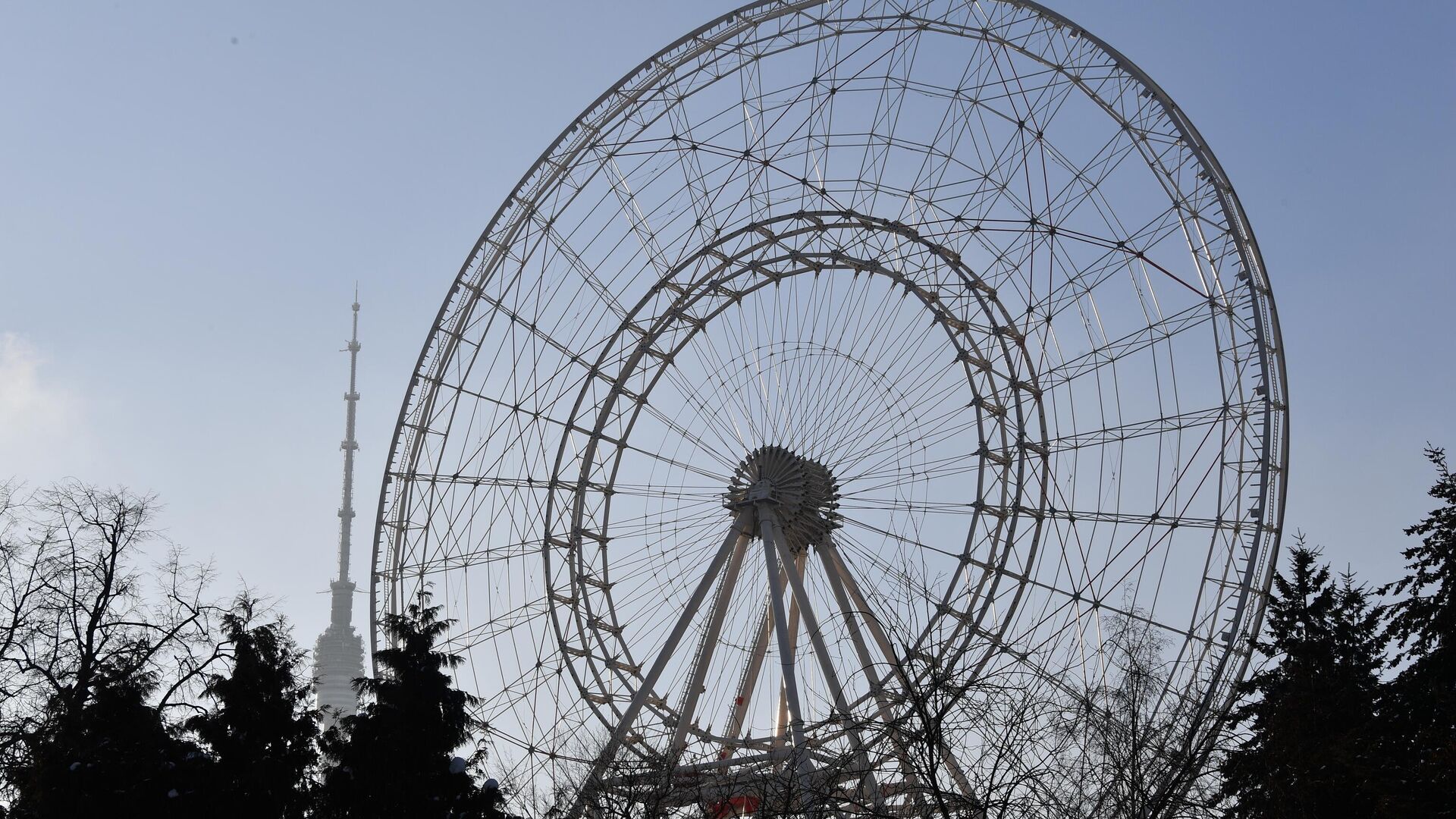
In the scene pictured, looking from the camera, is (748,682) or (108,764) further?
(748,682)

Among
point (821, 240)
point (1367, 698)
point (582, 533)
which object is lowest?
point (1367, 698)

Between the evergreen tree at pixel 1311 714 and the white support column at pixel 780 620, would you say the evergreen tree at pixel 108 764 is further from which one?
the evergreen tree at pixel 1311 714

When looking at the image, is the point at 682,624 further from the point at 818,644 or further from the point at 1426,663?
the point at 1426,663

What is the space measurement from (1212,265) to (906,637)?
10370 millimetres

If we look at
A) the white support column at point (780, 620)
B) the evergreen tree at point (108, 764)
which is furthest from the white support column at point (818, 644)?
the evergreen tree at point (108, 764)

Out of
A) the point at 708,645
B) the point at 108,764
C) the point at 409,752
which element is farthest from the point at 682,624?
the point at 108,764

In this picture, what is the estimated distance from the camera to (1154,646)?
99.5 ft

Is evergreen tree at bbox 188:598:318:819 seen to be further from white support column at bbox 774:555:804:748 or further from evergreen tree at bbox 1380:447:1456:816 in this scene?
evergreen tree at bbox 1380:447:1456:816

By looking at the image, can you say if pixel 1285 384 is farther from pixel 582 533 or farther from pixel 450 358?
pixel 450 358

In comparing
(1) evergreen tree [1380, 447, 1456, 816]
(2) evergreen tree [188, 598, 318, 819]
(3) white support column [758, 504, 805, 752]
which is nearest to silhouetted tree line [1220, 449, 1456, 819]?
(1) evergreen tree [1380, 447, 1456, 816]

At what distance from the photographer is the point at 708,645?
33500 mm

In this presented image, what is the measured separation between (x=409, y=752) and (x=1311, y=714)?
15.8 m

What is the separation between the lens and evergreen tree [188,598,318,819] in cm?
2814

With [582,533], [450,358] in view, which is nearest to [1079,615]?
[582,533]
